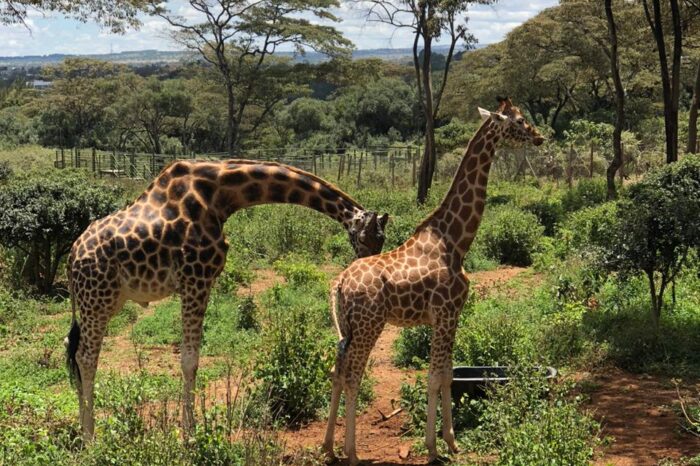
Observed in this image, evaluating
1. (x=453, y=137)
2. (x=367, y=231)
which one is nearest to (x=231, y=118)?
(x=453, y=137)

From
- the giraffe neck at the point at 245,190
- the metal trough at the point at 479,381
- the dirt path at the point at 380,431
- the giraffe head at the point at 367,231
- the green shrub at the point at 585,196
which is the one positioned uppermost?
the giraffe neck at the point at 245,190

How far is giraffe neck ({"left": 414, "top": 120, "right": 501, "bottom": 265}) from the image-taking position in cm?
614

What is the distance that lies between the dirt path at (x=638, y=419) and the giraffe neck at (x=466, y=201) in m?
1.99

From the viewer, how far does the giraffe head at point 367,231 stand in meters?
5.93

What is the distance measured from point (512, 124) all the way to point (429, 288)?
157 cm

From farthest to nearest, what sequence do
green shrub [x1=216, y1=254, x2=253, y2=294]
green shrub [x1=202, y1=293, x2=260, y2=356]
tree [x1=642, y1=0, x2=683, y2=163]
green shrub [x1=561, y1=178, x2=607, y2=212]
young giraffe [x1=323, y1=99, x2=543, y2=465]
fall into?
green shrub [x1=561, y1=178, x2=607, y2=212], tree [x1=642, y1=0, x2=683, y2=163], green shrub [x1=216, y1=254, x2=253, y2=294], green shrub [x1=202, y1=293, x2=260, y2=356], young giraffe [x1=323, y1=99, x2=543, y2=465]

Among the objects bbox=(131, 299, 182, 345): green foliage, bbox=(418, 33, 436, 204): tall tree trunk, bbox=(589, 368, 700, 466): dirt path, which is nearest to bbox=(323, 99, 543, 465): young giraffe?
bbox=(589, 368, 700, 466): dirt path

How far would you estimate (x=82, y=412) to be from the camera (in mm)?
5938

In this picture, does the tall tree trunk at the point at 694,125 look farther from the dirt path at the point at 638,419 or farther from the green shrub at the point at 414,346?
the green shrub at the point at 414,346

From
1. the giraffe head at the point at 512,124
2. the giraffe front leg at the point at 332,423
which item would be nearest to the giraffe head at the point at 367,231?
the giraffe front leg at the point at 332,423

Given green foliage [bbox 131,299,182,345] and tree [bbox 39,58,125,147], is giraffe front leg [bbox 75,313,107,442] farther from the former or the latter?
tree [bbox 39,58,125,147]

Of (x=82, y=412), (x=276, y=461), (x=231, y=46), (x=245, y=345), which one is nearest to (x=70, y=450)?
(x=82, y=412)

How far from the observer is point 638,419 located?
692cm

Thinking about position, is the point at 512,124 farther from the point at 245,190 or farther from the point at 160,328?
the point at 160,328
